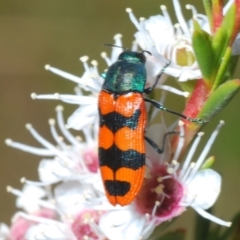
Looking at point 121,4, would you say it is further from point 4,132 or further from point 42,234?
point 42,234

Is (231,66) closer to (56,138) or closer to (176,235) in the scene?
(176,235)

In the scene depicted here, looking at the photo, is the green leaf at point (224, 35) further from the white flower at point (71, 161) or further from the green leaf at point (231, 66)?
the white flower at point (71, 161)

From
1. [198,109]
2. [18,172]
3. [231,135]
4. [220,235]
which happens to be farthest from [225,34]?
[18,172]

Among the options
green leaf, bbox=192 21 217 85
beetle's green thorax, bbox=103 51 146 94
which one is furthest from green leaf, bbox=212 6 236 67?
beetle's green thorax, bbox=103 51 146 94

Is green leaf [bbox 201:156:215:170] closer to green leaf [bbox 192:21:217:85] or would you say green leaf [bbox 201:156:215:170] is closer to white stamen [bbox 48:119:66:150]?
green leaf [bbox 192:21:217:85]

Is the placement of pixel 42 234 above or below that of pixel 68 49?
below

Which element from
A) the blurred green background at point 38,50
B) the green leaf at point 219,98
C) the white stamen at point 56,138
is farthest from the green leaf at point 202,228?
the blurred green background at point 38,50

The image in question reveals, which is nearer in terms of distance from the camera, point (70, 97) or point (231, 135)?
point (70, 97)

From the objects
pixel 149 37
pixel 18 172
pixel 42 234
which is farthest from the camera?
pixel 18 172
